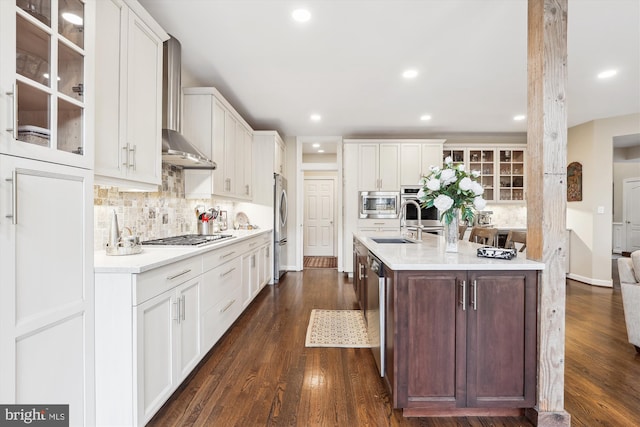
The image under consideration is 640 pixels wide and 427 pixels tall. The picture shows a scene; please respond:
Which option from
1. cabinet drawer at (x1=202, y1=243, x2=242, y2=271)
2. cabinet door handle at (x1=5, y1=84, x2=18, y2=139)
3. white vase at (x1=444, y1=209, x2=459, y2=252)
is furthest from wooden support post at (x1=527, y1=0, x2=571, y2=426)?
cabinet door handle at (x1=5, y1=84, x2=18, y2=139)

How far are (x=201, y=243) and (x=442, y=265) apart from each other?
1.78m

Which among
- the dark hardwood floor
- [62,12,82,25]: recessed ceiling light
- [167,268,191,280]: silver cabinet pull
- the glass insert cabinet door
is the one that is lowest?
the dark hardwood floor

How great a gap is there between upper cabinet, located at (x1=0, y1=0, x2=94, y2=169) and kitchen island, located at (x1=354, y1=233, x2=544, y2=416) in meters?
1.71

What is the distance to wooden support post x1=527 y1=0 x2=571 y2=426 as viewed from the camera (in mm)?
1666

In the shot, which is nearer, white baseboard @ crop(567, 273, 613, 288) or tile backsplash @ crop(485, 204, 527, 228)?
white baseboard @ crop(567, 273, 613, 288)

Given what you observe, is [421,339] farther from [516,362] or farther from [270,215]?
[270,215]

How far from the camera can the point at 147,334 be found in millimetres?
1585

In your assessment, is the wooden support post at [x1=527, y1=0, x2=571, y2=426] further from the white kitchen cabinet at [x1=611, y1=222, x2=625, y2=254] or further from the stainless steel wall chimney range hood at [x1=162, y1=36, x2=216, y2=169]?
the white kitchen cabinet at [x1=611, y1=222, x2=625, y2=254]

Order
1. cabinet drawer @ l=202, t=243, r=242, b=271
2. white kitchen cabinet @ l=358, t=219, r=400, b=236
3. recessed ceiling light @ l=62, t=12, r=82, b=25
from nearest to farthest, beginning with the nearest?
recessed ceiling light @ l=62, t=12, r=82, b=25 → cabinet drawer @ l=202, t=243, r=242, b=271 → white kitchen cabinet @ l=358, t=219, r=400, b=236

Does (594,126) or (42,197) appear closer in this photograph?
(42,197)

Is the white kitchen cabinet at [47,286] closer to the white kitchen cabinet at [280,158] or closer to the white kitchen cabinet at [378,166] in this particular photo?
the white kitchen cabinet at [280,158]

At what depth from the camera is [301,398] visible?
191 centimetres

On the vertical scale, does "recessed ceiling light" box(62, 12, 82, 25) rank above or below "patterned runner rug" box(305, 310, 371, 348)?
above

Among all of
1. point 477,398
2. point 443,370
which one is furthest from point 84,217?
point 477,398
